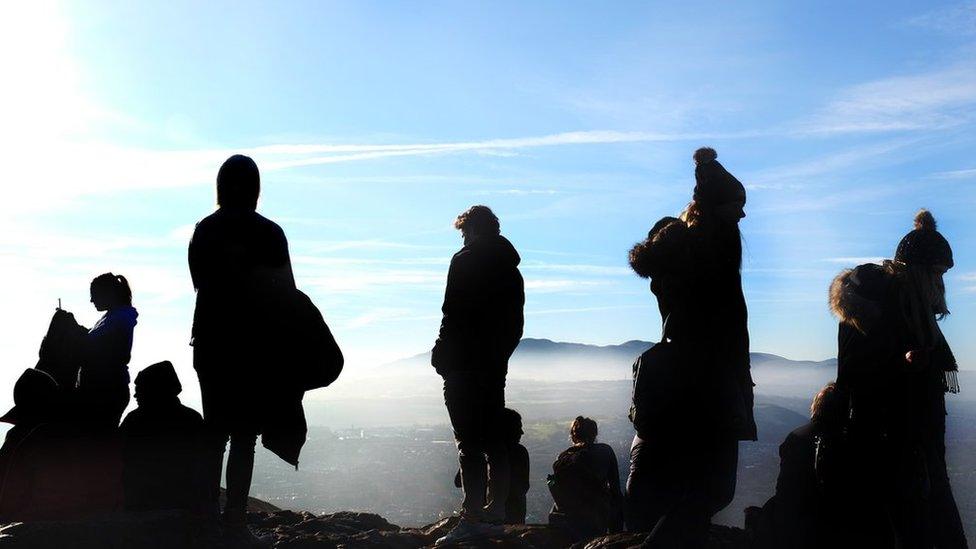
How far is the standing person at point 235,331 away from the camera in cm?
618

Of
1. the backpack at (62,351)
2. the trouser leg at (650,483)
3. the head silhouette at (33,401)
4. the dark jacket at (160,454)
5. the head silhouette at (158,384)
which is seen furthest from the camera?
the backpack at (62,351)

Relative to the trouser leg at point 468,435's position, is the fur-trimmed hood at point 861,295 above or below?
above

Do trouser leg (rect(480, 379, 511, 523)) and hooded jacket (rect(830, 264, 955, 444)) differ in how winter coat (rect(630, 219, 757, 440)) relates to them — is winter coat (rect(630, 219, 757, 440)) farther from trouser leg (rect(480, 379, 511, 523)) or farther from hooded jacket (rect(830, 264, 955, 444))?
trouser leg (rect(480, 379, 511, 523))

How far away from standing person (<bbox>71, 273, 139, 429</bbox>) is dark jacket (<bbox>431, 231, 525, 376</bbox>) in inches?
106

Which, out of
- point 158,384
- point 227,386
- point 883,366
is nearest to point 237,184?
point 227,386

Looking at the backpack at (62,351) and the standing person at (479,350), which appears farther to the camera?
the backpack at (62,351)

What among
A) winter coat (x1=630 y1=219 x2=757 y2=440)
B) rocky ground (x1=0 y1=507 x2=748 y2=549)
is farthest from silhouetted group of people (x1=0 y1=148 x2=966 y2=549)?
rocky ground (x1=0 y1=507 x2=748 y2=549)

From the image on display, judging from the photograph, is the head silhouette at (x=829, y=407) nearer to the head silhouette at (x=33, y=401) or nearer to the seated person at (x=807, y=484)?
the seated person at (x=807, y=484)

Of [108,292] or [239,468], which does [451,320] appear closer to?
[239,468]

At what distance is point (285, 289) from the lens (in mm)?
6273

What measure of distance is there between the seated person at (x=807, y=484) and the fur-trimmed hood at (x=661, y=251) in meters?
1.79

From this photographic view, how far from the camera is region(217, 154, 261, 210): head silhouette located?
6.39 metres

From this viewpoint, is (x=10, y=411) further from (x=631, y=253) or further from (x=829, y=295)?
(x=829, y=295)

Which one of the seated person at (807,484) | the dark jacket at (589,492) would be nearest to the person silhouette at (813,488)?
the seated person at (807,484)
